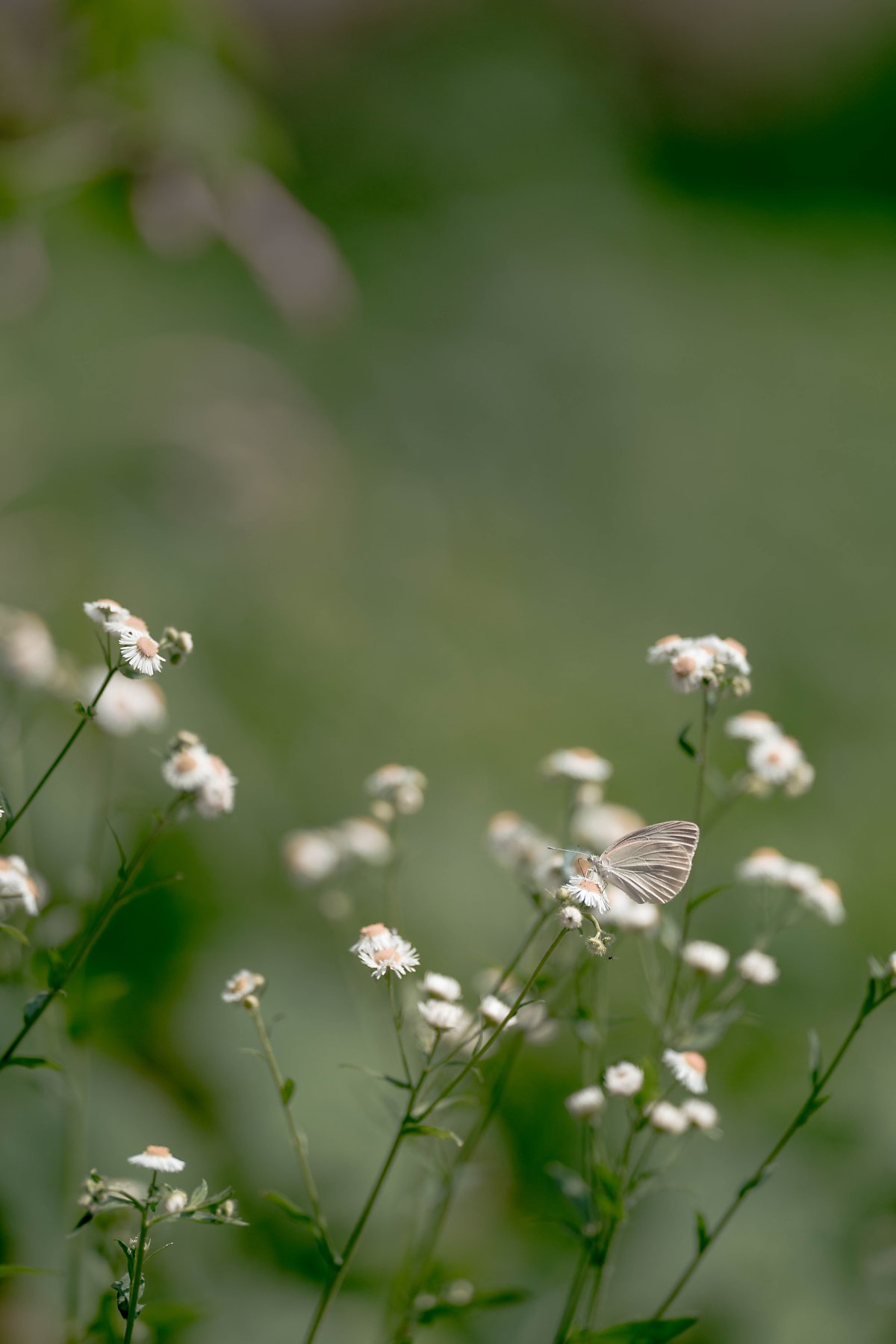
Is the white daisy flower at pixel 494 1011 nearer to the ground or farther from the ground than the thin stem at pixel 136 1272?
farther from the ground

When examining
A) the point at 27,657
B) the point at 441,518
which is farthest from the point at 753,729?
the point at 441,518

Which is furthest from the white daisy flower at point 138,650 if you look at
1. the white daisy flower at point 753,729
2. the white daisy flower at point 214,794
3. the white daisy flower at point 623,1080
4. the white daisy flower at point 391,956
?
the white daisy flower at point 753,729

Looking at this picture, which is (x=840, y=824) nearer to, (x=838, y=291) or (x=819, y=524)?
(x=819, y=524)

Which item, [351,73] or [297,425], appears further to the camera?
[351,73]

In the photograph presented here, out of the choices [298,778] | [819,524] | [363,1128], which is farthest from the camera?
[819,524]

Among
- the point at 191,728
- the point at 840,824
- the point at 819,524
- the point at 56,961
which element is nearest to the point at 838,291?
the point at 819,524

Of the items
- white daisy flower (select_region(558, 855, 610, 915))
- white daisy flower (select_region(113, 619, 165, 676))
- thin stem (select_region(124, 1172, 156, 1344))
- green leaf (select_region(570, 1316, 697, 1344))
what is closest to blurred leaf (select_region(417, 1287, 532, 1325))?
green leaf (select_region(570, 1316, 697, 1344))

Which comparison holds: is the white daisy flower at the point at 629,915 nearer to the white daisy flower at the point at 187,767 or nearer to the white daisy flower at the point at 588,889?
the white daisy flower at the point at 588,889

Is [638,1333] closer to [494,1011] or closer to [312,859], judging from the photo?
[494,1011]
